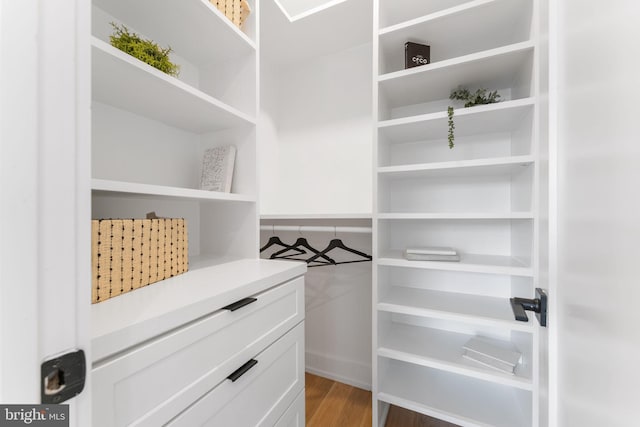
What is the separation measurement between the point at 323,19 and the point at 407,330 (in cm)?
186

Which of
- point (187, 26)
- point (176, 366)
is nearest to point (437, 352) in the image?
point (176, 366)

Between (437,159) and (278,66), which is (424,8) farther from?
(278,66)

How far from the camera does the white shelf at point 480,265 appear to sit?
3.25 ft

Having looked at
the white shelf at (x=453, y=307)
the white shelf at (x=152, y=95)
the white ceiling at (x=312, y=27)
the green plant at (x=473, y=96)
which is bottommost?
the white shelf at (x=453, y=307)

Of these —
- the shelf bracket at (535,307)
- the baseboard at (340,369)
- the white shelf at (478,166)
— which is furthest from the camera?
the baseboard at (340,369)

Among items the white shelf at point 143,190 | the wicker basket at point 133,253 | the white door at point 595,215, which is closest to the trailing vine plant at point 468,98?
the white door at point 595,215

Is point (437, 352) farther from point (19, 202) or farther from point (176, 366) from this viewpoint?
point (19, 202)

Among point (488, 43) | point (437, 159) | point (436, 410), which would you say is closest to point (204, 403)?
point (436, 410)

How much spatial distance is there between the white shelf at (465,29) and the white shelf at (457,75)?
0.37ft

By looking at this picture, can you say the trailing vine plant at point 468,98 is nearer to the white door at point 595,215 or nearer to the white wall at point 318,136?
the white wall at point 318,136

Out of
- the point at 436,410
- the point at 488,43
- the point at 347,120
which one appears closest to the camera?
the point at 436,410

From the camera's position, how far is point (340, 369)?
5.69ft

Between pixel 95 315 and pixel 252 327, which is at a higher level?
pixel 95 315

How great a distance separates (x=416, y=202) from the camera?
1523 mm
